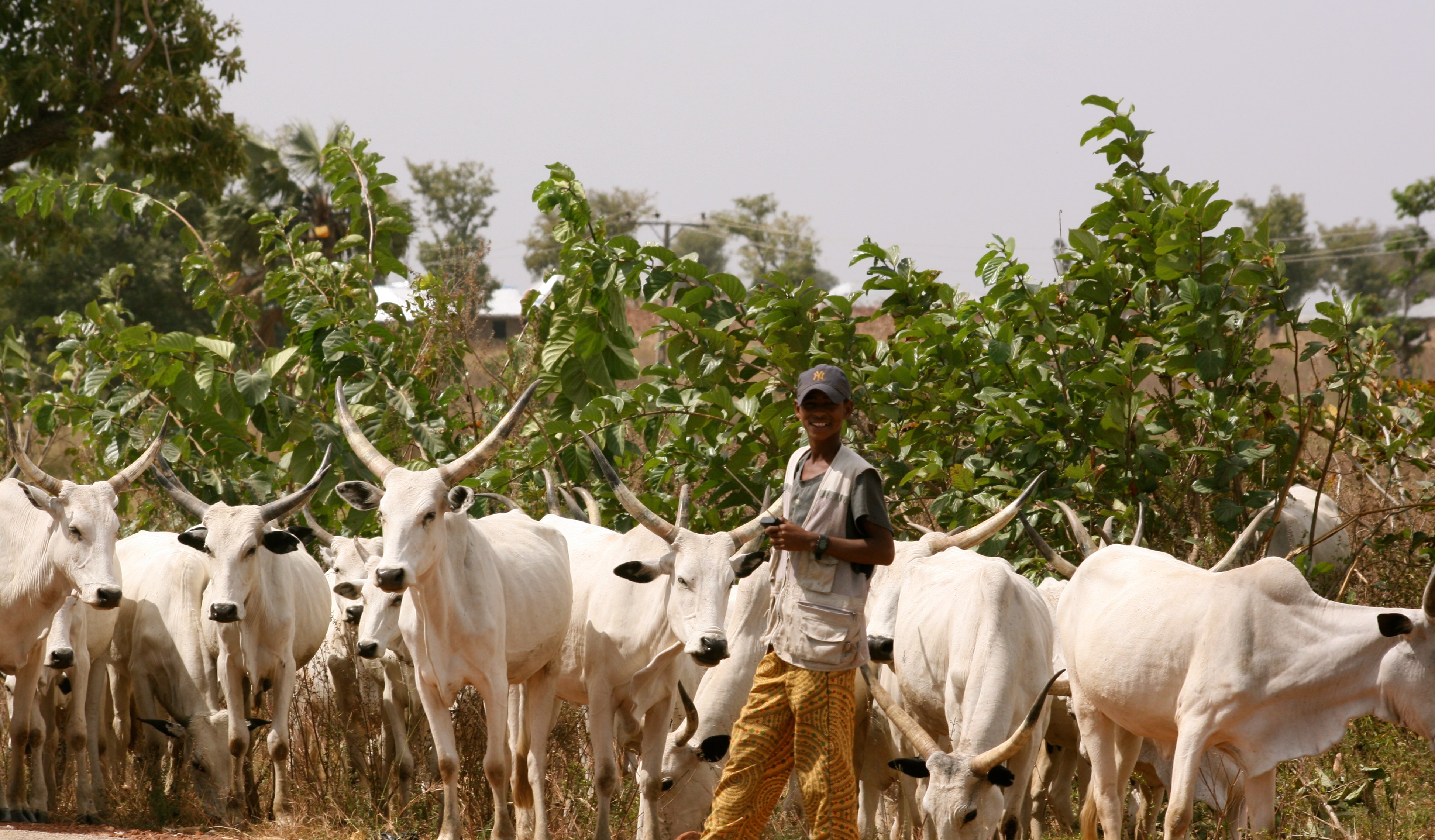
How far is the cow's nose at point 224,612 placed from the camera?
7.42m

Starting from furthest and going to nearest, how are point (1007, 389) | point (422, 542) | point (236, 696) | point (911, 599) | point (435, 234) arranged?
point (435, 234)
point (1007, 389)
point (236, 696)
point (911, 599)
point (422, 542)

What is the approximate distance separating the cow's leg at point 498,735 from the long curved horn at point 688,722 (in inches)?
34.6

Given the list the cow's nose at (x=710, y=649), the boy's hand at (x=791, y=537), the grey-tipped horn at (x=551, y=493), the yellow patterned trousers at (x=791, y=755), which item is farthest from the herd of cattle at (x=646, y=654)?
the boy's hand at (x=791, y=537)

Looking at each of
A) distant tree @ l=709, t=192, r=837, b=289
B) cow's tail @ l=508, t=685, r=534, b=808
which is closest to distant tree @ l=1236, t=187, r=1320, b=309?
distant tree @ l=709, t=192, r=837, b=289

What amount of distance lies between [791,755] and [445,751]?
2.33 meters

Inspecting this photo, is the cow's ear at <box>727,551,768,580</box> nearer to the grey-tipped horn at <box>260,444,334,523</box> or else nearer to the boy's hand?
the boy's hand

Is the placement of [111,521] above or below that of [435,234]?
below

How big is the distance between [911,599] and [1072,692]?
1034 millimetres

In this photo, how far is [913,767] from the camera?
573 centimetres

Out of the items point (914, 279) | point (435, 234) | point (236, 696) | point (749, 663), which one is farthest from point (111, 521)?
point (435, 234)

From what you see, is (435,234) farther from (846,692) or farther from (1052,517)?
(846,692)

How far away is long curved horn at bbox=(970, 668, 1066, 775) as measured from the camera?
18.6 ft

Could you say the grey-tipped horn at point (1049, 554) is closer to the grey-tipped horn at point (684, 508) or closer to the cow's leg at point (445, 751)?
the grey-tipped horn at point (684, 508)

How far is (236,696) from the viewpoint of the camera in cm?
810
